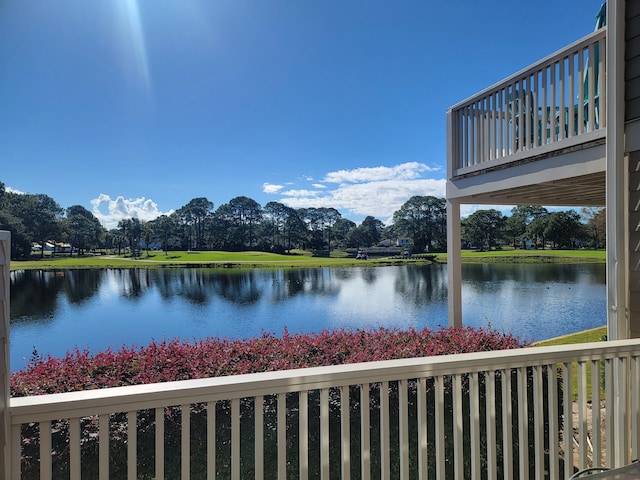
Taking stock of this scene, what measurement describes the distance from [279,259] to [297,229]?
3.17 meters

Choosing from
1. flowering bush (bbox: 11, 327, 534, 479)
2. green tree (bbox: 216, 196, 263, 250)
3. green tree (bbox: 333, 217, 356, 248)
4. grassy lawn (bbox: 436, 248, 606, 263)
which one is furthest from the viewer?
green tree (bbox: 333, 217, 356, 248)

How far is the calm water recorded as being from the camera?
38.4 ft

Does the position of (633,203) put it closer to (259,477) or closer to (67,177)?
(259,477)

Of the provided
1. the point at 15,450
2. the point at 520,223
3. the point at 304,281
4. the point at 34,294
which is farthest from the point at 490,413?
the point at 520,223

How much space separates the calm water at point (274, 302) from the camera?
11711mm

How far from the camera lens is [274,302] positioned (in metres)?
16.0

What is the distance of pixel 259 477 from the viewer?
1.14 metres

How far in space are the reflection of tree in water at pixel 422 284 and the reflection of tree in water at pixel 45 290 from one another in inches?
538

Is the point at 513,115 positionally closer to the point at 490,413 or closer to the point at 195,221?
the point at 490,413

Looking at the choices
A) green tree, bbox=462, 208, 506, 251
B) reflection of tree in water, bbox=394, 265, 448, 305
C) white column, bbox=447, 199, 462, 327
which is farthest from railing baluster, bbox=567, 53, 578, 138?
green tree, bbox=462, 208, 506, 251

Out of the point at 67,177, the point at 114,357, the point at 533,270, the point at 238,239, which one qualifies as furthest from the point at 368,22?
the point at 67,177

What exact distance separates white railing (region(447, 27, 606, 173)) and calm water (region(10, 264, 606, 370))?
6.54m

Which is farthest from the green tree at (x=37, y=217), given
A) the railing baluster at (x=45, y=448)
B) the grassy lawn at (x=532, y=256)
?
the grassy lawn at (x=532, y=256)

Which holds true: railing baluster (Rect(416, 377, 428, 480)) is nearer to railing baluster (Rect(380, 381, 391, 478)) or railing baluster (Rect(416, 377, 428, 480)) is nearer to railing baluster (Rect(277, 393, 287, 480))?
railing baluster (Rect(380, 381, 391, 478))
